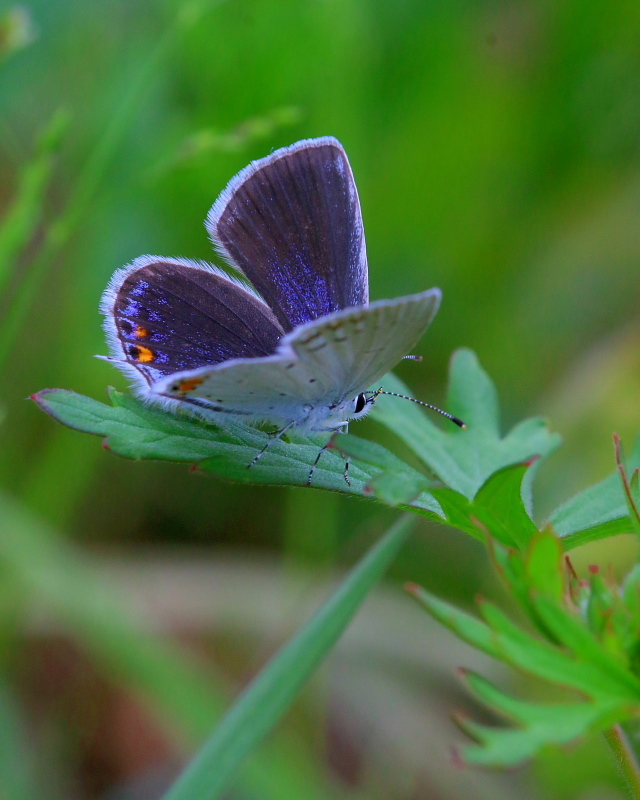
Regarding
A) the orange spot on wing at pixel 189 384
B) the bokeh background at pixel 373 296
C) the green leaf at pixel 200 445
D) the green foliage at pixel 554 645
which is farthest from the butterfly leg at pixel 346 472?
the bokeh background at pixel 373 296

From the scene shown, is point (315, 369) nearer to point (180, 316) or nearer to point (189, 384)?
point (189, 384)

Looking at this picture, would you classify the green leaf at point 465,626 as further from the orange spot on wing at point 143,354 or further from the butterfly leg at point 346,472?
the orange spot on wing at point 143,354

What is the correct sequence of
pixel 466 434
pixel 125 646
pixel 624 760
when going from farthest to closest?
1. pixel 125 646
2. pixel 466 434
3. pixel 624 760

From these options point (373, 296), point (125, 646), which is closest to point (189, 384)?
point (125, 646)

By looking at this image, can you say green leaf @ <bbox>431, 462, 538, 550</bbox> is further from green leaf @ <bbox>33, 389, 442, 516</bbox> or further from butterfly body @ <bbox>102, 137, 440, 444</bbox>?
butterfly body @ <bbox>102, 137, 440, 444</bbox>

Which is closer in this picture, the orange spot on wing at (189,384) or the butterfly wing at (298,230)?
the orange spot on wing at (189,384)

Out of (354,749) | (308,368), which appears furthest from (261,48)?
(354,749)
